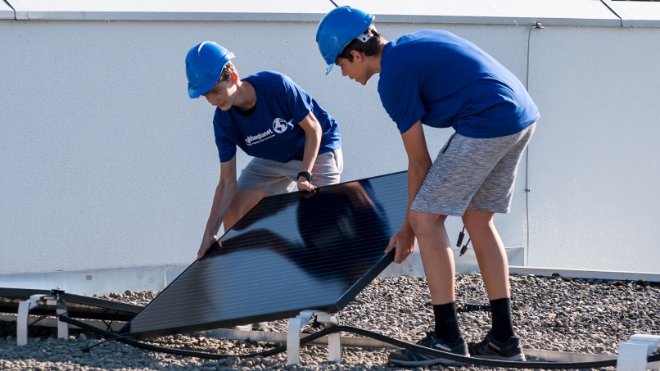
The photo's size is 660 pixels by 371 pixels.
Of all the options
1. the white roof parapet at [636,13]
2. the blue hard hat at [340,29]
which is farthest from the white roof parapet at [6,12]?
the white roof parapet at [636,13]

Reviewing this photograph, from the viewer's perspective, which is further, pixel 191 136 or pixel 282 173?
pixel 191 136

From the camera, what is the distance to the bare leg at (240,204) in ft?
23.2

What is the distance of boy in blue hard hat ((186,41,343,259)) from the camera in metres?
6.29

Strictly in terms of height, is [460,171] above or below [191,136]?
below

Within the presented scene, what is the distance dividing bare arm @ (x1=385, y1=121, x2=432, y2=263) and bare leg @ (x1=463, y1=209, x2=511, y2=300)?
0.31 metres

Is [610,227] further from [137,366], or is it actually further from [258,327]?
[137,366]

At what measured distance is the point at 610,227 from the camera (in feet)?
34.6

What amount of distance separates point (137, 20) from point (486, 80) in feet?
13.9

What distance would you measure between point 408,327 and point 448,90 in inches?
87.0

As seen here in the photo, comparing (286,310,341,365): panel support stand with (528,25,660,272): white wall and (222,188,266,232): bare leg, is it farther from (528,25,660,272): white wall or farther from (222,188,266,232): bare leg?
(528,25,660,272): white wall

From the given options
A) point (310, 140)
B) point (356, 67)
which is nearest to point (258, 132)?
point (310, 140)

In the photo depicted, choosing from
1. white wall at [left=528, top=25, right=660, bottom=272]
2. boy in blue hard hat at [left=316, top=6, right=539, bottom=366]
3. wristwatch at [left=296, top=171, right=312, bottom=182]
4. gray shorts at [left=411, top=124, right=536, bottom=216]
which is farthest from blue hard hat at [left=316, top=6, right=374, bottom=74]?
white wall at [left=528, top=25, right=660, bottom=272]

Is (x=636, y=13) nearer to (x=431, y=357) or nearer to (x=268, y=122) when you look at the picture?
(x=268, y=122)

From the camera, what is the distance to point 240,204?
7109mm
